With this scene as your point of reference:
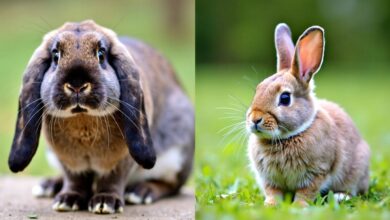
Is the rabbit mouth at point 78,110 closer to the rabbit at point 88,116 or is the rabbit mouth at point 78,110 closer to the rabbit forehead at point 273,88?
the rabbit at point 88,116

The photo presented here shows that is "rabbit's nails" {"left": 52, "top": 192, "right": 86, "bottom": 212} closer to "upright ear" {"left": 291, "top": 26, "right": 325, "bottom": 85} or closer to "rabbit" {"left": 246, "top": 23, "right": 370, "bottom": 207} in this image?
"rabbit" {"left": 246, "top": 23, "right": 370, "bottom": 207}

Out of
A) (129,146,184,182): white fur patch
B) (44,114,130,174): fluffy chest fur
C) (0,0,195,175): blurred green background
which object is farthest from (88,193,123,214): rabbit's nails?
(0,0,195,175): blurred green background

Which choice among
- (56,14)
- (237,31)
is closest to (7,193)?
(237,31)

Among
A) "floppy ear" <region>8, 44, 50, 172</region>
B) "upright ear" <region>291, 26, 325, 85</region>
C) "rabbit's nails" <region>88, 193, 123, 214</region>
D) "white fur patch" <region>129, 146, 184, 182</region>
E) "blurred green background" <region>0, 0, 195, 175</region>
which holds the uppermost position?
"blurred green background" <region>0, 0, 195, 175</region>

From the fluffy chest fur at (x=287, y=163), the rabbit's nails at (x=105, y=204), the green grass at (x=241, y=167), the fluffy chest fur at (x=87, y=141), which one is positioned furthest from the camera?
the rabbit's nails at (x=105, y=204)

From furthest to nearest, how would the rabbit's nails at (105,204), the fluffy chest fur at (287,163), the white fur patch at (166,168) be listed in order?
the white fur patch at (166,168) → the rabbit's nails at (105,204) → the fluffy chest fur at (287,163)

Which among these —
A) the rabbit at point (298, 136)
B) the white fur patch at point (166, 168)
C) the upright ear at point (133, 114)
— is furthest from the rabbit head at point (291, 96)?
the white fur patch at point (166, 168)
